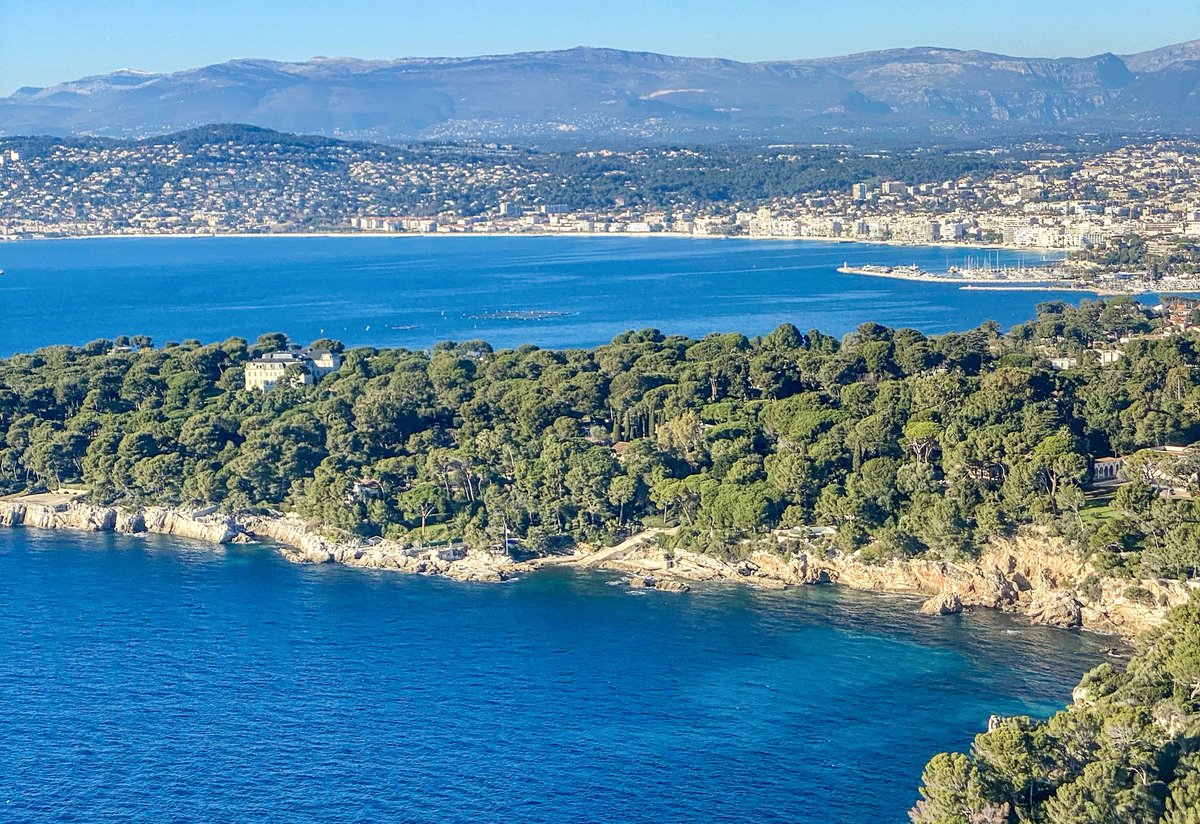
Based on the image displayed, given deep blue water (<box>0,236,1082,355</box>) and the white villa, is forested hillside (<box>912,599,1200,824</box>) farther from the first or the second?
deep blue water (<box>0,236,1082,355</box>)

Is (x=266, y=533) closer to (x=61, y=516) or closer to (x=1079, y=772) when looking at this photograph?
(x=61, y=516)

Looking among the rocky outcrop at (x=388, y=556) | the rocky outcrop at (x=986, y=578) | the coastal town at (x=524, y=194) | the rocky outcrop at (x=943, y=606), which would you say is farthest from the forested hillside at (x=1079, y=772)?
the coastal town at (x=524, y=194)

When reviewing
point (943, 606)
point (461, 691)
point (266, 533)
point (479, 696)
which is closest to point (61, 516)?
point (266, 533)

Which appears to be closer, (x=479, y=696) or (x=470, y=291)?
(x=479, y=696)

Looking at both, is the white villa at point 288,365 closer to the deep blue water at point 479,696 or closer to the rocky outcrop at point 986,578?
the deep blue water at point 479,696

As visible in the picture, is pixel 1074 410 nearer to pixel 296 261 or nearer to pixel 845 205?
pixel 296 261

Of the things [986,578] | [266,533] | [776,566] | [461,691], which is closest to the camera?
[461,691]

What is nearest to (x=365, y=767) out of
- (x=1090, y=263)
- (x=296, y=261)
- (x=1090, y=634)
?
(x=1090, y=634)
